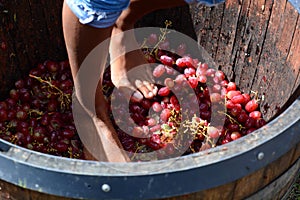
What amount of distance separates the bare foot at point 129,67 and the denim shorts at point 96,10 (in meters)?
0.55

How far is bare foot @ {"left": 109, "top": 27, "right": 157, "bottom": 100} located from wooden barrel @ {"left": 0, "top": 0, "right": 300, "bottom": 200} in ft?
1.06

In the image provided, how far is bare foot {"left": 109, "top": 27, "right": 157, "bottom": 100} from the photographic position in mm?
2246

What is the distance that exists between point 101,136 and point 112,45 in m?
0.47

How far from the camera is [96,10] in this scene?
1601 mm

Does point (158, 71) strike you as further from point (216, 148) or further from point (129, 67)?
point (216, 148)

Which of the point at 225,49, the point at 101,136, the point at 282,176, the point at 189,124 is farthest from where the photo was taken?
the point at 225,49

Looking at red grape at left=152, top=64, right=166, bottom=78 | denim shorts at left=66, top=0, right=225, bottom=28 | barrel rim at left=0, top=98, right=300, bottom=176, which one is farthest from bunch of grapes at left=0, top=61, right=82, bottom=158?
barrel rim at left=0, top=98, right=300, bottom=176

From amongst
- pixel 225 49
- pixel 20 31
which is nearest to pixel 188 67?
pixel 225 49

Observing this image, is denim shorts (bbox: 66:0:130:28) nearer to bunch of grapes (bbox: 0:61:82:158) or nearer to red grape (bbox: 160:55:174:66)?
bunch of grapes (bbox: 0:61:82:158)

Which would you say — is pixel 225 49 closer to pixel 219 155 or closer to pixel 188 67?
pixel 188 67

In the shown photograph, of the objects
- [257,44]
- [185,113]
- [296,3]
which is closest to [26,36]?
[185,113]

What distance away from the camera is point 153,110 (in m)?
2.30

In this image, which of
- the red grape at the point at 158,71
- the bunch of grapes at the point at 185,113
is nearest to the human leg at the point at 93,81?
the bunch of grapes at the point at 185,113

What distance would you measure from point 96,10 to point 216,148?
0.60 meters
